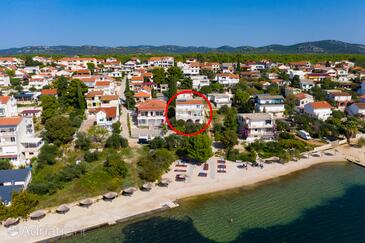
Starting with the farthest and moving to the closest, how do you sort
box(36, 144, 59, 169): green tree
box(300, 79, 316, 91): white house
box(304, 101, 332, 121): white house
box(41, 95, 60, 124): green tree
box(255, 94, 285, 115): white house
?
box(300, 79, 316, 91): white house < box(255, 94, 285, 115): white house < box(304, 101, 332, 121): white house < box(41, 95, 60, 124): green tree < box(36, 144, 59, 169): green tree

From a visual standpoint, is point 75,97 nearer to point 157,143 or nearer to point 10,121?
point 10,121

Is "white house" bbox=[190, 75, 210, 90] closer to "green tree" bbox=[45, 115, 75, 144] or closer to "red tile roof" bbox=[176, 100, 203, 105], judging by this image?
"red tile roof" bbox=[176, 100, 203, 105]

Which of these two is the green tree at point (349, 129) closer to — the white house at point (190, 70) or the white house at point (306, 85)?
the white house at point (306, 85)

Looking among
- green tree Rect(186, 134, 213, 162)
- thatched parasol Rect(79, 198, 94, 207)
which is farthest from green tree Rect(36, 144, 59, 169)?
green tree Rect(186, 134, 213, 162)

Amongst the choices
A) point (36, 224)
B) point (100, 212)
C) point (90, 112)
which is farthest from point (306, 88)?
point (36, 224)

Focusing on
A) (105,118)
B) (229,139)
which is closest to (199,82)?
(105,118)

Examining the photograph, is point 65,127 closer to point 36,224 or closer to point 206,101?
point 36,224
